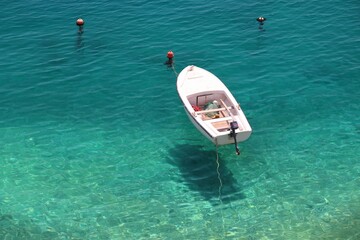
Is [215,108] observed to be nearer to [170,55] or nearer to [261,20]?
[170,55]

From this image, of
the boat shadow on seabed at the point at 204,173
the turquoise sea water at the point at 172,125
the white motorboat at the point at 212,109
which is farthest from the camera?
the boat shadow on seabed at the point at 204,173

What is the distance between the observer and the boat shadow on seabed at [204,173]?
86.5 feet

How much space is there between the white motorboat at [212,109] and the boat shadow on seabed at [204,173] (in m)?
2.34

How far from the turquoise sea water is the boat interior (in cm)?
239

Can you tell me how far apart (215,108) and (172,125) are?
426 centimetres

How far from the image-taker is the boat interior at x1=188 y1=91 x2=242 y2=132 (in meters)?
27.2

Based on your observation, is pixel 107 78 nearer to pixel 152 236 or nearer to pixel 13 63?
pixel 13 63

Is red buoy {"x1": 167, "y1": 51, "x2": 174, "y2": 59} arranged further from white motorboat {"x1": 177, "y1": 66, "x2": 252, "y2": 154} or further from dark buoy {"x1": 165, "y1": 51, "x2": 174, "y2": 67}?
white motorboat {"x1": 177, "y1": 66, "x2": 252, "y2": 154}

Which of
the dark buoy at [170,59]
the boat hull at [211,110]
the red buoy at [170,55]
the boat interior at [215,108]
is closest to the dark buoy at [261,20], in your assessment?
the dark buoy at [170,59]

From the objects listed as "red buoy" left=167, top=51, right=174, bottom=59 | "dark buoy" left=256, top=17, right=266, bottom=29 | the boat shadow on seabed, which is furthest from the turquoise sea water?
"red buoy" left=167, top=51, right=174, bottom=59

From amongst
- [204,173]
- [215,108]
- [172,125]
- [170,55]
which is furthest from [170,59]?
[204,173]

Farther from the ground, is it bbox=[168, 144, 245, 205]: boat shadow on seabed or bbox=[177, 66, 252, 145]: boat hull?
bbox=[177, 66, 252, 145]: boat hull

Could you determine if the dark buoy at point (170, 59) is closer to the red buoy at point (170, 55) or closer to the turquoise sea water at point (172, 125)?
the red buoy at point (170, 55)

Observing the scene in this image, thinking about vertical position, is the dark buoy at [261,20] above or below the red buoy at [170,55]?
above
